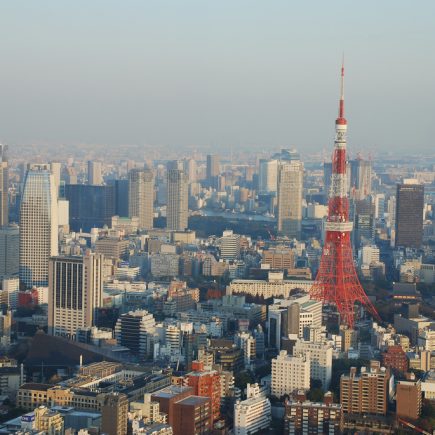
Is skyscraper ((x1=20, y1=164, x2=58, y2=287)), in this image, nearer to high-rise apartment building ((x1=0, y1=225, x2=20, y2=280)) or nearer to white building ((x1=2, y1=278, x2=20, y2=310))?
high-rise apartment building ((x1=0, y1=225, x2=20, y2=280))

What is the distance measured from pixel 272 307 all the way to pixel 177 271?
5840 mm

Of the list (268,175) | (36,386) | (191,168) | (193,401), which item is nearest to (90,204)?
(191,168)

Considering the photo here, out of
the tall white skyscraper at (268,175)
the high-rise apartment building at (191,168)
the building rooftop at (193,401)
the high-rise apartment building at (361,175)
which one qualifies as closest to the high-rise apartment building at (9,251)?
the building rooftop at (193,401)

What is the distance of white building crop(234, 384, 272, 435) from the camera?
10.2 metres

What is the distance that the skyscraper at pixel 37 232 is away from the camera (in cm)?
1898

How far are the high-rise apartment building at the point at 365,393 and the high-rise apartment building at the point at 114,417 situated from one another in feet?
7.47

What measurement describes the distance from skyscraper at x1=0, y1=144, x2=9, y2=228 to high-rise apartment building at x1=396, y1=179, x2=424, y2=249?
801cm

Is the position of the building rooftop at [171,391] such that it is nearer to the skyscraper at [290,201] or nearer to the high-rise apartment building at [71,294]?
the high-rise apartment building at [71,294]

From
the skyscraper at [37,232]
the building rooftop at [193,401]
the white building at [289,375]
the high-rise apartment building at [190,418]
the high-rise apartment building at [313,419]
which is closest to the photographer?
the high-rise apartment building at [190,418]

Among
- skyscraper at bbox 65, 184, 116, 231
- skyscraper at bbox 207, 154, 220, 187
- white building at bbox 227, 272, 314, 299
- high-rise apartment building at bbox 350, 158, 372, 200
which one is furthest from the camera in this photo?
skyscraper at bbox 207, 154, 220, 187

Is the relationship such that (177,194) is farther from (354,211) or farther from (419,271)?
(419,271)

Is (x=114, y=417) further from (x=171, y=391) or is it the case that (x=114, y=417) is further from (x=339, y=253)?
(x=339, y=253)

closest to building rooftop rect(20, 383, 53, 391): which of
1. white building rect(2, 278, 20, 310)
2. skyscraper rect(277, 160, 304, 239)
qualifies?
white building rect(2, 278, 20, 310)

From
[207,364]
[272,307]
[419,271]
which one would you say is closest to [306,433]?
[207,364]
